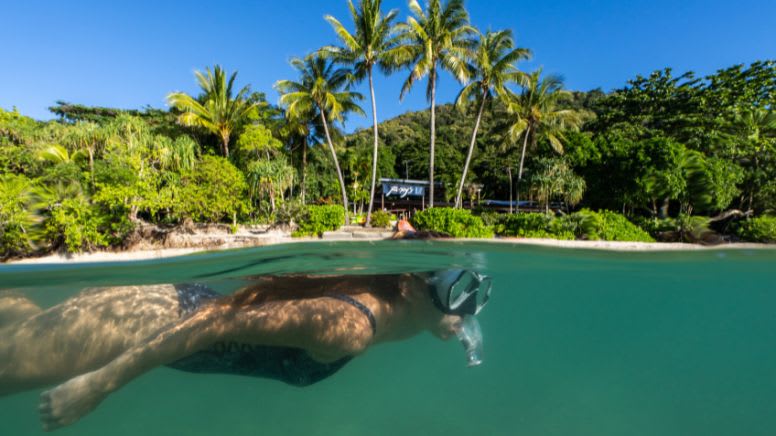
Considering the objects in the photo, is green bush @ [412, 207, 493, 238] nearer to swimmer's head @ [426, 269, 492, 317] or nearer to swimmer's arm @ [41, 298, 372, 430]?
swimmer's head @ [426, 269, 492, 317]

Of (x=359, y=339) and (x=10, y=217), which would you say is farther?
(x=10, y=217)

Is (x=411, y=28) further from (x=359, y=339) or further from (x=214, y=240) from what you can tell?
(x=359, y=339)

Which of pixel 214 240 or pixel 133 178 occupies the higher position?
pixel 133 178

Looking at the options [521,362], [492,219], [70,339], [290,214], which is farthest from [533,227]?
[70,339]

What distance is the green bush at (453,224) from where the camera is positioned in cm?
1625

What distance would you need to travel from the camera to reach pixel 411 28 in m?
20.1

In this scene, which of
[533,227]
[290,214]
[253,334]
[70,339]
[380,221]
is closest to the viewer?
[70,339]

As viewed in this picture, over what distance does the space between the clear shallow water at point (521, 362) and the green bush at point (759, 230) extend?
397 cm

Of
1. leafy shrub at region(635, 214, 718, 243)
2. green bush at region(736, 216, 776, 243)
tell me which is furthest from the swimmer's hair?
green bush at region(736, 216, 776, 243)

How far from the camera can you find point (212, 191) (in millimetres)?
17578

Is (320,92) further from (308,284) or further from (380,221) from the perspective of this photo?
(308,284)

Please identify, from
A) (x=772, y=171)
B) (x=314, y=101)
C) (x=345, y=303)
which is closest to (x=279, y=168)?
(x=314, y=101)

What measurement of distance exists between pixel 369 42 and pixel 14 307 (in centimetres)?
1913

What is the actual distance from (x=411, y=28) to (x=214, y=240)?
52.1 feet
